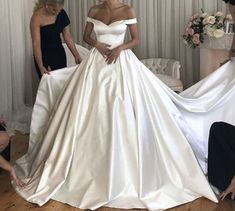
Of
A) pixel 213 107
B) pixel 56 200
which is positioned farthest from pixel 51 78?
pixel 213 107

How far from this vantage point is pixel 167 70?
5488 millimetres

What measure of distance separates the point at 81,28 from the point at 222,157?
3541 mm

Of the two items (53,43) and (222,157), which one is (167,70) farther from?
(222,157)

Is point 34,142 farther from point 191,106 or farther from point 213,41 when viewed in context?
point 213,41

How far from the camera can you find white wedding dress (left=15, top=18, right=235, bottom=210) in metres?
3.02

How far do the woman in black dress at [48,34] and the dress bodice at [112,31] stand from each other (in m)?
0.58

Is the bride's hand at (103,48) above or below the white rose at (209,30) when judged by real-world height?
below

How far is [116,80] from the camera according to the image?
126 inches

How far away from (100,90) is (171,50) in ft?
8.98

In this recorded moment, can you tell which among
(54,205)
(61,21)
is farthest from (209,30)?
(54,205)

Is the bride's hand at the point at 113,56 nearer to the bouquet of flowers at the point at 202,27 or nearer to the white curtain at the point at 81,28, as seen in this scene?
the bouquet of flowers at the point at 202,27

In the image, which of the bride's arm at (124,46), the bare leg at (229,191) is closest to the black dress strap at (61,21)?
the bride's arm at (124,46)

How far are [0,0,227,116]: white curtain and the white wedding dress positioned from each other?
203cm

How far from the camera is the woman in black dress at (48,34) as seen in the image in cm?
383
